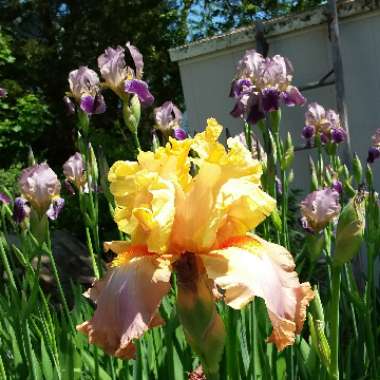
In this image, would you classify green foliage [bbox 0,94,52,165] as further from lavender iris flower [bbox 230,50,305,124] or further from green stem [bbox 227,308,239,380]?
green stem [bbox 227,308,239,380]

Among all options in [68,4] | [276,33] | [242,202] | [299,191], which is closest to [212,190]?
[242,202]

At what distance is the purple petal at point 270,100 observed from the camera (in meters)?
2.34

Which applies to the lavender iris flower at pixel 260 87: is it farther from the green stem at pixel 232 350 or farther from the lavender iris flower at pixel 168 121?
the green stem at pixel 232 350

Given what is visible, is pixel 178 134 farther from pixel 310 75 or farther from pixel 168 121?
pixel 310 75

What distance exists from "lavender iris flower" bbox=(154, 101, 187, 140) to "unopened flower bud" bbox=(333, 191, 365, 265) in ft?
5.21

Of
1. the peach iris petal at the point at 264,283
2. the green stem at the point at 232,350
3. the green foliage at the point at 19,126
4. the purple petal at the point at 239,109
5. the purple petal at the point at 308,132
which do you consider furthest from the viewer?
the green foliage at the point at 19,126

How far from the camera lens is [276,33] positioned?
16.6 ft

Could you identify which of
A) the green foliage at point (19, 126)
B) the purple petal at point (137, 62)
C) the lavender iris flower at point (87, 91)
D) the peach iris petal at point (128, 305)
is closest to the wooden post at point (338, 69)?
the purple petal at point (137, 62)

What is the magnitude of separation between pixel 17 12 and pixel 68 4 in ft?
3.17

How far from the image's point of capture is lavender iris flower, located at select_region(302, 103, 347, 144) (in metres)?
3.10

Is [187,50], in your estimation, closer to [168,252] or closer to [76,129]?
[76,129]

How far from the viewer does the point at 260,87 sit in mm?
2500

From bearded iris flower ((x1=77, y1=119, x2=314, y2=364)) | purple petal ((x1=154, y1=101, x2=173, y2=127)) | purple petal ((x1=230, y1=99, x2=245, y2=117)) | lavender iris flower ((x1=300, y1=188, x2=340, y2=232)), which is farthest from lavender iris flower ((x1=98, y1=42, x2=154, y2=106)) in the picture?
bearded iris flower ((x1=77, y1=119, x2=314, y2=364))

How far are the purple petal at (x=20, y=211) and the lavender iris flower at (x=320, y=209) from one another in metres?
1.03
